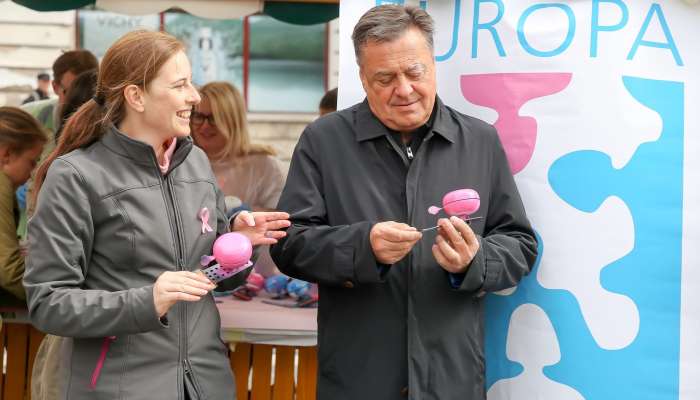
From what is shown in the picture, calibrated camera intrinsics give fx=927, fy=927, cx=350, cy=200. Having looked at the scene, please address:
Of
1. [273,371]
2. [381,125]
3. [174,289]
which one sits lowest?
[273,371]

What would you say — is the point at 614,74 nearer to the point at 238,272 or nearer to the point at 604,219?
the point at 604,219

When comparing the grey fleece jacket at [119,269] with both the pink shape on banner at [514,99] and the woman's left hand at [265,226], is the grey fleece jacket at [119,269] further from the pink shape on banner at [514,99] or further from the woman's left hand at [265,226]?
the pink shape on banner at [514,99]

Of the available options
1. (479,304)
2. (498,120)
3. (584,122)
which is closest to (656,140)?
(584,122)

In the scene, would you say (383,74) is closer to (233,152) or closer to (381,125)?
(381,125)

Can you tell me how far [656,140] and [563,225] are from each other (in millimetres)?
332

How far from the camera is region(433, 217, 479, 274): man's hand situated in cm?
214

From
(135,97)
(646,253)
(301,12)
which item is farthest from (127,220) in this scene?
(301,12)

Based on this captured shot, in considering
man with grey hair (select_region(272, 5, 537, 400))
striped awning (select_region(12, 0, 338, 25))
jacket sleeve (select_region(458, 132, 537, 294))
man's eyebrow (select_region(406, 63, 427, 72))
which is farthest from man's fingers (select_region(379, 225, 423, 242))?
striped awning (select_region(12, 0, 338, 25))

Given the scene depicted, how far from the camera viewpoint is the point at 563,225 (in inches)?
100.0

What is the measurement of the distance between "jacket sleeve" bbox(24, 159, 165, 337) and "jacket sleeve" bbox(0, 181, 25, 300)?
139 centimetres

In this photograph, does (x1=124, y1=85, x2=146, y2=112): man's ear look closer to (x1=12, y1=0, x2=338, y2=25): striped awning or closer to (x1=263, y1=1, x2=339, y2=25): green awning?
(x1=12, y1=0, x2=338, y2=25): striped awning

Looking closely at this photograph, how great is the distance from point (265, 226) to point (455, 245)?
1.59ft

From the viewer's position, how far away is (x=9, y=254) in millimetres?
3422

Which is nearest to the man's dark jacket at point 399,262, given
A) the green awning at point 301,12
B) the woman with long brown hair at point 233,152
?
the woman with long brown hair at point 233,152
